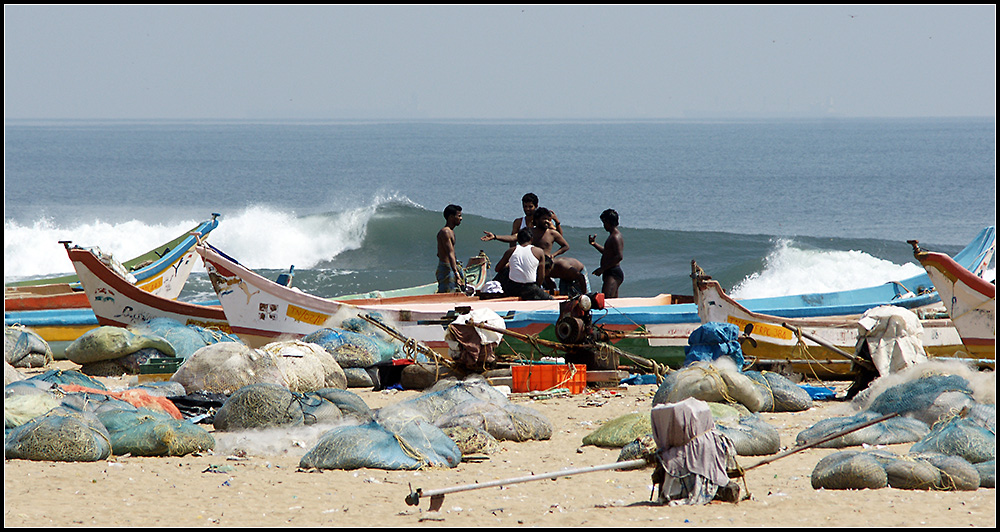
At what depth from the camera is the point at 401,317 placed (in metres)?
12.6

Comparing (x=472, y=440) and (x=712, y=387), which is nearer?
(x=472, y=440)

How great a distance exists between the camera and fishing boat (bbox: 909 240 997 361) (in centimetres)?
1041

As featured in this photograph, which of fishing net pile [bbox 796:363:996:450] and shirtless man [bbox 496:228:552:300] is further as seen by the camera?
shirtless man [bbox 496:228:552:300]

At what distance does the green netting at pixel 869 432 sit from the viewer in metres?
8.01

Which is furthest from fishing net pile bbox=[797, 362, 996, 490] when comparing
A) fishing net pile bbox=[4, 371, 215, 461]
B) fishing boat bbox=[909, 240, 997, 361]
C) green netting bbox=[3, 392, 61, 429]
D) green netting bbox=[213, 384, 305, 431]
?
green netting bbox=[3, 392, 61, 429]

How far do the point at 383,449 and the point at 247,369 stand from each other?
127 inches

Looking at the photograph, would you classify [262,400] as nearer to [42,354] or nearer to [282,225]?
[42,354]

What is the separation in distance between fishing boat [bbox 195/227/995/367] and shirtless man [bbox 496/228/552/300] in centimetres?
26

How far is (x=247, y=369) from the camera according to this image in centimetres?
1025

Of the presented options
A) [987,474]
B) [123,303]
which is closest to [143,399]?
[123,303]

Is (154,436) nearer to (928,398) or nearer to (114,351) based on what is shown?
(114,351)

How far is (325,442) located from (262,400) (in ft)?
3.88

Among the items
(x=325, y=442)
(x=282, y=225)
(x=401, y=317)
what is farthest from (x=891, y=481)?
(x=282, y=225)

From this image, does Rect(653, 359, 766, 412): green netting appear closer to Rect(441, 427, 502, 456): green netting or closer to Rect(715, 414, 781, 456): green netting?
Rect(715, 414, 781, 456): green netting
